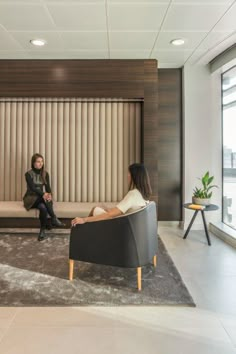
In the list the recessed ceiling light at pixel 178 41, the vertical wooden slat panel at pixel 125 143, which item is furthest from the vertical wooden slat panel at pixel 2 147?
the recessed ceiling light at pixel 178 41

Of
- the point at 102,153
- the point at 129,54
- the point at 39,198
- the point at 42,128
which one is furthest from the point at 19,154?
the point at 129,54

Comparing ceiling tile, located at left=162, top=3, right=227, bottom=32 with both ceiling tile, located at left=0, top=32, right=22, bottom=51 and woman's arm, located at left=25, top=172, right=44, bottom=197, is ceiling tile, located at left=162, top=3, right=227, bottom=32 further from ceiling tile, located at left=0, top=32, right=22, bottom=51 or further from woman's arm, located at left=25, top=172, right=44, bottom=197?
woman's arm, located at left=25, top=172, right=44, bottom=197

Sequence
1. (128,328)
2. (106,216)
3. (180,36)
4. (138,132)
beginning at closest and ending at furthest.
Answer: (128,328)
(106,216)
(180,36)
(138,132)

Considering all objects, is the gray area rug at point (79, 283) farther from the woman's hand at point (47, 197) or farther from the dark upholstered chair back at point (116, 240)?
the woman's hand at point (47, 197)

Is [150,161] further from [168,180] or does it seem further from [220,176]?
[220,176]

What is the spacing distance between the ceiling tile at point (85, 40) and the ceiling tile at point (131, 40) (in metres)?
0.12

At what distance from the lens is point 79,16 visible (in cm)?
330

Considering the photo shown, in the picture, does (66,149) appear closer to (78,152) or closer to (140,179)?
(78,152)

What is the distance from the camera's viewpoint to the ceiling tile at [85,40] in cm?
378

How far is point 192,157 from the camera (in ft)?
16.3

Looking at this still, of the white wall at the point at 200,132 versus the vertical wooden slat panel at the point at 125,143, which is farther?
the vertical wooden slat panel at the point at 125,143

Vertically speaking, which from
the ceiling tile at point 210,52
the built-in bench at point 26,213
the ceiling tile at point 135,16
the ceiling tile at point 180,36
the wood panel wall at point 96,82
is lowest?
the built-in bench at point 26,213

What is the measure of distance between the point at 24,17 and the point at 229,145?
359 centimetres

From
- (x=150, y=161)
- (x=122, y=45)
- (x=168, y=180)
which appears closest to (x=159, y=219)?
(x=168, y=180)
